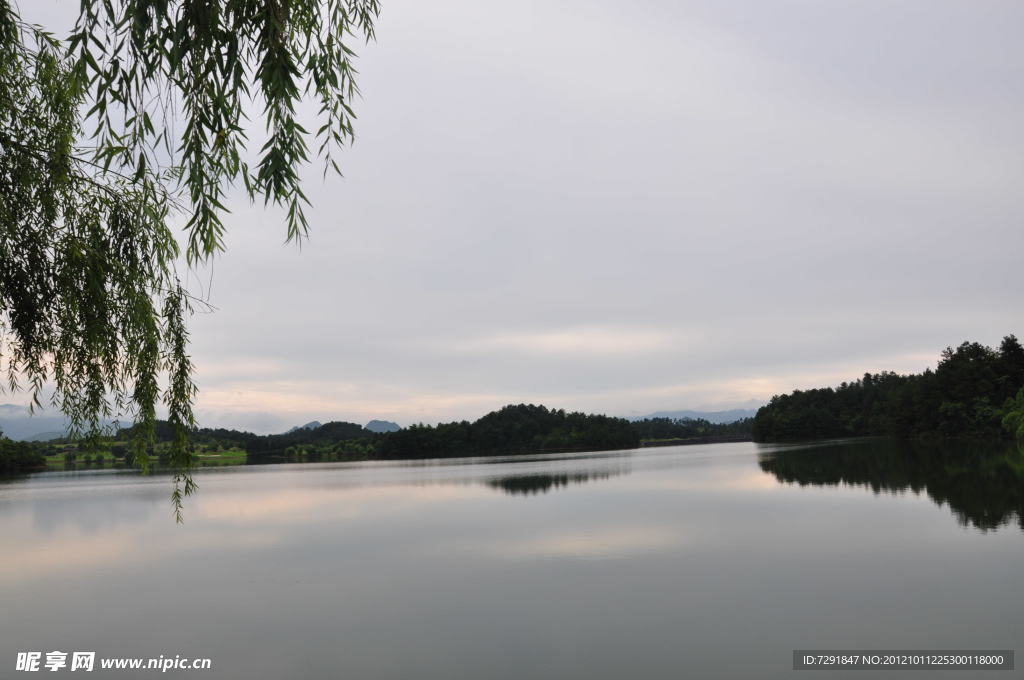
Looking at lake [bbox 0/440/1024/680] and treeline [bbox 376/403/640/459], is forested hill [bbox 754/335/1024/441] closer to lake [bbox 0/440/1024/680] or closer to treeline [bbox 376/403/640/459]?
treeline [bbox 376/403/640/459]

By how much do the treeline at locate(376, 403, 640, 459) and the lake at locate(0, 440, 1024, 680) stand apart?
75.1 meters

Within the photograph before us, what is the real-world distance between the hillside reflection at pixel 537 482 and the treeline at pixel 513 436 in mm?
60665

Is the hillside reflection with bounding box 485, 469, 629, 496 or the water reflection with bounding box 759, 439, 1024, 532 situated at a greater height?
the water reflection with bounding box 759, 439, 1024, 532

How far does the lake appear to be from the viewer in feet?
28.9

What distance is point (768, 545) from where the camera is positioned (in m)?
15.0

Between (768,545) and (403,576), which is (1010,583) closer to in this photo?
(768,545)

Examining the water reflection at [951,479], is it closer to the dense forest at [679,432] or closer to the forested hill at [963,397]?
the forested hill at [963,397]

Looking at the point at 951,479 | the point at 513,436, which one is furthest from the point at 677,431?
the point at 951,479

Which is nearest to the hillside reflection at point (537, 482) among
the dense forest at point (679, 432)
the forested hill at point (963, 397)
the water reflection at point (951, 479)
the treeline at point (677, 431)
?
the water reflection at point (951, 479)

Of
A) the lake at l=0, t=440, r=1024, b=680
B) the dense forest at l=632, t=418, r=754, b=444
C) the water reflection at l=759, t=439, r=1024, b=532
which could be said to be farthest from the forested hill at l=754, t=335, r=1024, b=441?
the lake at l=0, t=440, r=1024, b=680

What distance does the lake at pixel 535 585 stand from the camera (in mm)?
8797

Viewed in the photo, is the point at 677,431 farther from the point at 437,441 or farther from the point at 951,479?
the point at 951,479

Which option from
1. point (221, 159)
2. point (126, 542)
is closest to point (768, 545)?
point (221, 159)

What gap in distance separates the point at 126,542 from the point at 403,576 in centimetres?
1052
